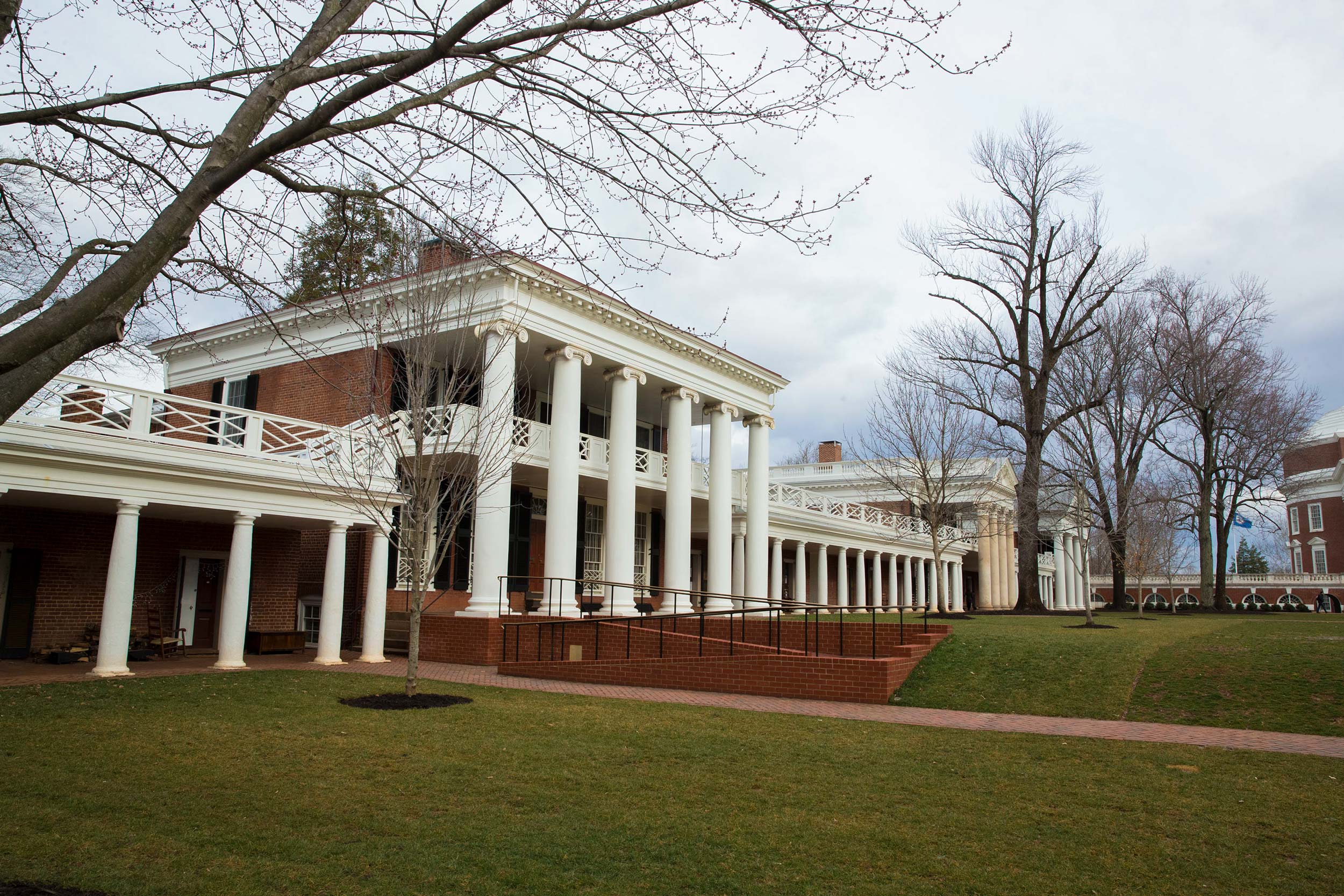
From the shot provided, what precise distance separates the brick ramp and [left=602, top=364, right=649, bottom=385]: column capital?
A: 627 cm

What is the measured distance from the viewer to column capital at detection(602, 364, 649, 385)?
22859 mm

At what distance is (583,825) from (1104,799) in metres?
4.33

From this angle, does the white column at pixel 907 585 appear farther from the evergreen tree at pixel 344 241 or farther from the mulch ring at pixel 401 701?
the evergreen tree at pixel 344 241

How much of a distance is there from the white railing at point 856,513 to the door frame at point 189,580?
61.4 ft

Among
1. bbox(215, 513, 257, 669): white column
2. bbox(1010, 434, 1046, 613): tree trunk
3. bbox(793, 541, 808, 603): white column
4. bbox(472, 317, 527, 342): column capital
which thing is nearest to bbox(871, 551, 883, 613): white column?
bbox(793, 541, 808, 603): white column

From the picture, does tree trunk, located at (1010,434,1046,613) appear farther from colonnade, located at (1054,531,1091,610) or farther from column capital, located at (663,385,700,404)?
colonnade, located at (1054,531,1091,610)

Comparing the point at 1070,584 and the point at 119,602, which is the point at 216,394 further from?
the point at 1070,584

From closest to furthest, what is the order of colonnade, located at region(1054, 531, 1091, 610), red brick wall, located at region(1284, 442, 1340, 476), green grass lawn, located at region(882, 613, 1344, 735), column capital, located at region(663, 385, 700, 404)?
green grass lawn, located at region(882, 613, 1344, 735), column capital, located at region(663, 385, 700, 404), colonnade, located at region(1054, 531, 1091, 610), red brick wall, located at region(1284, 442, 1340, 476)

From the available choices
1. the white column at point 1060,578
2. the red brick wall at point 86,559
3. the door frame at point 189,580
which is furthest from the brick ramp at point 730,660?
the white column at point 1060,578

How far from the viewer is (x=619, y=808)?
695cm

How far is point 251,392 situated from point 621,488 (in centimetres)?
976

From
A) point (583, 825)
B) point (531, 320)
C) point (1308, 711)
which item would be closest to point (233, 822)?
point (583, 825)

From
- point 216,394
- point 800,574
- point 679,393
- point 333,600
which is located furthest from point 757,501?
point 216,394

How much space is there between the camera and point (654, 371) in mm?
23859
